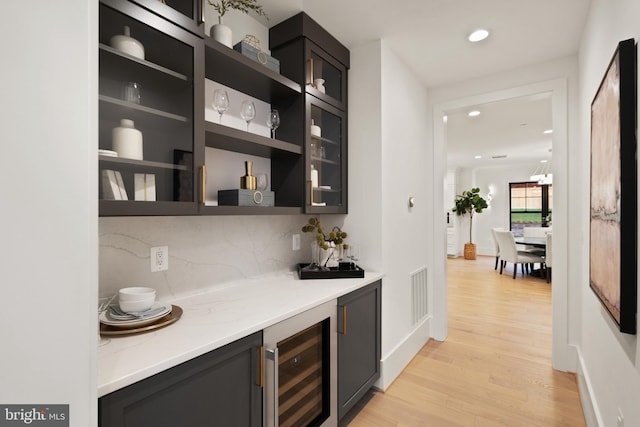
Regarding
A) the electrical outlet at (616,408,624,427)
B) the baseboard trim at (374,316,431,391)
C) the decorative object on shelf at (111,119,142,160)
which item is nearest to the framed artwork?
the electrical outlet at (616,408,624,427)

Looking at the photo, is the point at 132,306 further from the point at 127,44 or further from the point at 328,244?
the point at 328,244

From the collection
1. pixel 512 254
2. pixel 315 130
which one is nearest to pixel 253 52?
pixel 315 130

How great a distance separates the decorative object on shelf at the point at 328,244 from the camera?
2.24 meters

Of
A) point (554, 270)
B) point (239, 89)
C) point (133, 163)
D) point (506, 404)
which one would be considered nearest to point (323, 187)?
point (239, 89)

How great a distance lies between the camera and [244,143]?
1727 millimetres

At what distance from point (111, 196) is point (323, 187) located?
4.46 feet

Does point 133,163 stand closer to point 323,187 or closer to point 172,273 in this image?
point 172,273

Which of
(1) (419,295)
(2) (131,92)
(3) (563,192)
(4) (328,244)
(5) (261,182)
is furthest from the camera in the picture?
(1) (419,295)

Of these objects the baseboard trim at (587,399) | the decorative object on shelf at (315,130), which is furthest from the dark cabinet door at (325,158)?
the baseboard trim at (587,399)

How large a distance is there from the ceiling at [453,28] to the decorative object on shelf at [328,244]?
1.37m

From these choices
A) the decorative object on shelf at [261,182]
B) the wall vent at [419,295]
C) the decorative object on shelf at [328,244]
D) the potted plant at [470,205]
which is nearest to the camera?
the decorative object on shelf at [261,182]

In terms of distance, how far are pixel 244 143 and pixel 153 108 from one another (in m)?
0.52

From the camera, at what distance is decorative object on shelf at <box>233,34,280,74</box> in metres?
1.69

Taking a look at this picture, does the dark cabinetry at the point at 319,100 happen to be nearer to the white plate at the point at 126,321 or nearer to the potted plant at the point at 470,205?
the white plate at the point at 126,321
